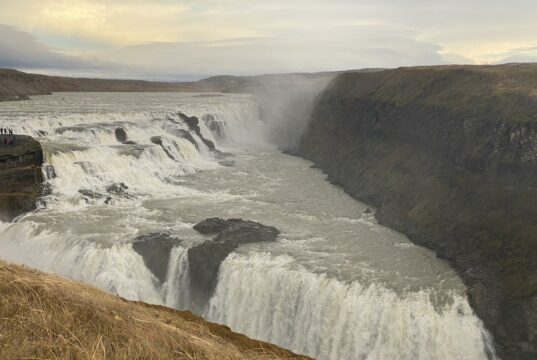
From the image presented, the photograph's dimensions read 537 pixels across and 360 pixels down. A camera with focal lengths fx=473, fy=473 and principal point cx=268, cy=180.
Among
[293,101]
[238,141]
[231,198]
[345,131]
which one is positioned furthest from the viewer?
[293,101]

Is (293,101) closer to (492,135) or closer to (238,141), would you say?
(238,141)

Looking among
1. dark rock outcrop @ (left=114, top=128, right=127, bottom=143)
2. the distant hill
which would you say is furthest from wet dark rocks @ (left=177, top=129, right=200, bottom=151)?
the distant hill

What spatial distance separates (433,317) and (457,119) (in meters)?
14.0

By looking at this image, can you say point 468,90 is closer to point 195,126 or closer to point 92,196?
point 92,196

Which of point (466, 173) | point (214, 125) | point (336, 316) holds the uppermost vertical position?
point (466, 173)

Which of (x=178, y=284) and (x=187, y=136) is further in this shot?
(x=187, y=136)

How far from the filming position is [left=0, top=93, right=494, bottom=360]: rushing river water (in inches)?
628

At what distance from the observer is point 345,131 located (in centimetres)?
3994

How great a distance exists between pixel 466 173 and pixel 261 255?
11.6 m

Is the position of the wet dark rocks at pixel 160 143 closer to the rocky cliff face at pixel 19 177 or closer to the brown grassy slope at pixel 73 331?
the rocky cliff face at pixel 19 177

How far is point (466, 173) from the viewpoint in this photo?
23672 millimetres

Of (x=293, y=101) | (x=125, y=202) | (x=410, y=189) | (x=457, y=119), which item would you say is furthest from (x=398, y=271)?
(x=293, y=101)

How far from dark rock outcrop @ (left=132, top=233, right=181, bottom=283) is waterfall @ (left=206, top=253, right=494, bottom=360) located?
2.63 m

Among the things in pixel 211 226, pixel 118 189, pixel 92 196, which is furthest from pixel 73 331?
pixel 118 189
